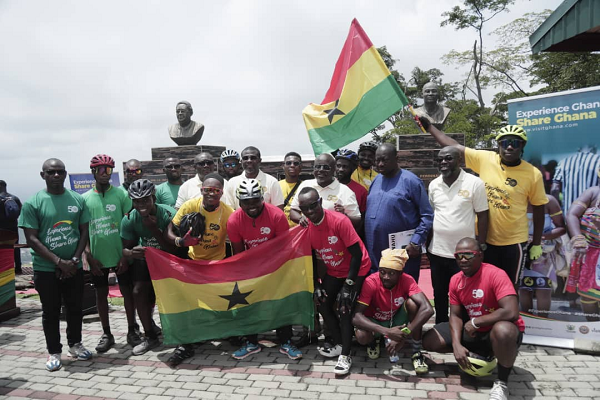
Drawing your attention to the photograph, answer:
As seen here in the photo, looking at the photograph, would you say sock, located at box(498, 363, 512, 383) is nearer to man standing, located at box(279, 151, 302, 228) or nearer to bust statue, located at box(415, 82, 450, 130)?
man standing, located at box(279, 151, 302, 228)

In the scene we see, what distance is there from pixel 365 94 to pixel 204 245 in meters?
3.16

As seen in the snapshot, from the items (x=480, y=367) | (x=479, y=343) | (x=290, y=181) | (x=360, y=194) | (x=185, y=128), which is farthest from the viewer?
(x=185, y=128)

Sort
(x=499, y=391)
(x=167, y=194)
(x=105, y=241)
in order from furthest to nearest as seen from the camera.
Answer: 1. (x=167, y=194)
2. (x=105, y=241)
3. (x=499, y=391)

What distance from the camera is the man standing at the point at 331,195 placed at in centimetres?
499

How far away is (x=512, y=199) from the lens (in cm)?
465

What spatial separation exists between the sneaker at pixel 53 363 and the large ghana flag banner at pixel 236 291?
131 cm

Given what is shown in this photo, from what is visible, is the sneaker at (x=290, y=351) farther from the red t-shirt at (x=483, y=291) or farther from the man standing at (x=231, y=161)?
the man standing at (x=231, y=161)

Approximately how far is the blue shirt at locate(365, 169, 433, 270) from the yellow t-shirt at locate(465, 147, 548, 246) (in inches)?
28.7

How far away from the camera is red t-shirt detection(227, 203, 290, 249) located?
4.88 metres

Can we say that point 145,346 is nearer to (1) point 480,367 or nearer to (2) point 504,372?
(1) point 480,367

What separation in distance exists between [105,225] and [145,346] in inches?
66.1

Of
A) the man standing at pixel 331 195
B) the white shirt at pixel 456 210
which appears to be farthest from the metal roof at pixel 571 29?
the man standing at pixel 331 195

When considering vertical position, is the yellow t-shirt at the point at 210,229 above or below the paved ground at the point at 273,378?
above

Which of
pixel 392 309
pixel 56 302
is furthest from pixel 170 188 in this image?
pixel 392 309
